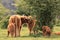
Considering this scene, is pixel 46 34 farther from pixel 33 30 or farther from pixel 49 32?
pixel 33 30

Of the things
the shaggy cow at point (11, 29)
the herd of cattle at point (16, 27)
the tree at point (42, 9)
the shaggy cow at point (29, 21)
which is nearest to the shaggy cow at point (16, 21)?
the herd of cattle at point (16, 27)

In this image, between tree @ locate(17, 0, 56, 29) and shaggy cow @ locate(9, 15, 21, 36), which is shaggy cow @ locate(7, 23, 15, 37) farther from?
tree @ locate(17, 0, 56, 29)

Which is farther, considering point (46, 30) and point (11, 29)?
point (46, 30)

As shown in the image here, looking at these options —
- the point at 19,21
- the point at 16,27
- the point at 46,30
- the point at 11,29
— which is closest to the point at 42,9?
the point at 46,30

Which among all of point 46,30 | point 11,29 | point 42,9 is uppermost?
point 42,9

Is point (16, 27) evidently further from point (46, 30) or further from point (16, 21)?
point (46, 30)

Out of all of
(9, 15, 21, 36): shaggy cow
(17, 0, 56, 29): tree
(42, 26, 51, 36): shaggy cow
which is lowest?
(42, 26, 51, 36): shaggy cow

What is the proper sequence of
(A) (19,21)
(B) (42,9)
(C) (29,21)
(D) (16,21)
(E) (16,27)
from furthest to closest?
(C) (29,21)
(B) (42,9)
(A) (19,21)
(E) (16,27)
(D) (16,21)

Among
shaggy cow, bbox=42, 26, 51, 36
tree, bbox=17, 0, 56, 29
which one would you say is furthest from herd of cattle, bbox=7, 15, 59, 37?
tree, bbox=17, 0, 56, 29

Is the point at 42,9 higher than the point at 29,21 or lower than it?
higher

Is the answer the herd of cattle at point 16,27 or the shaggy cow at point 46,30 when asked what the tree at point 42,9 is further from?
the shaggy cow at point 46,30

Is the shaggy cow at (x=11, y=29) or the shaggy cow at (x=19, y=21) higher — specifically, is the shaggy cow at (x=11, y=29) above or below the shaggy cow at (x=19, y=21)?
below

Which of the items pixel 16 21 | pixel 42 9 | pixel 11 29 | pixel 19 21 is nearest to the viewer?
pixel 11 29

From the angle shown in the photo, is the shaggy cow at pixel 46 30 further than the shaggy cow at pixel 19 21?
Yes
